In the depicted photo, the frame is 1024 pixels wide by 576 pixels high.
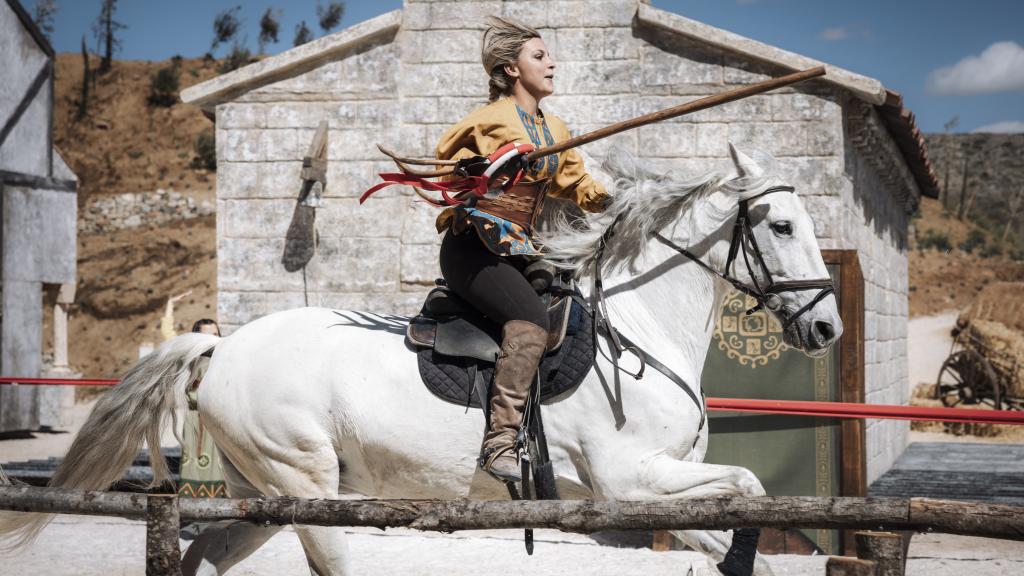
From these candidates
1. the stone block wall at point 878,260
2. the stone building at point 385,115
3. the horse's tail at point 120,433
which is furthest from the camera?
the stone building at point 385,115

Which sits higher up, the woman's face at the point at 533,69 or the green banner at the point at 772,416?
the woman's face at the point at 533,69

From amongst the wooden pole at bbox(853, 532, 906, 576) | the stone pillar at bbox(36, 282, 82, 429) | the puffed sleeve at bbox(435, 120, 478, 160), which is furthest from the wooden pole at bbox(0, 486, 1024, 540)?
the stone pillar at bbox(36, 282, 82, 429)

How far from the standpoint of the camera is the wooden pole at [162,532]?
370cm

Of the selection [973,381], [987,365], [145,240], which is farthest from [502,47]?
[145,240]

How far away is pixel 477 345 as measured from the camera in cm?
391

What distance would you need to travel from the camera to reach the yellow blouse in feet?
13.0

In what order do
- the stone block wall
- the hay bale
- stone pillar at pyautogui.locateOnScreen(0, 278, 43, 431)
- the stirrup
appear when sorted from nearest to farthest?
the stirrup, the stone block wall, stone pillar at pyautogui.locateOnScreen(0, 278, 43, 431), the hay bale

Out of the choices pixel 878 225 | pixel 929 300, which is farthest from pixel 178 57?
pixel 878 225

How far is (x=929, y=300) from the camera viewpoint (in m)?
38.2

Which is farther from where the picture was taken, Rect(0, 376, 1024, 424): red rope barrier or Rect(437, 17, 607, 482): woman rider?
Rect(0, 376, 1024, 424): red rope barrier

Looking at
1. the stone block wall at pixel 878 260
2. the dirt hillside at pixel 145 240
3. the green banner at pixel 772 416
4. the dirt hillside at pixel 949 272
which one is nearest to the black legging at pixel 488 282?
the green banner at pixel 772 416

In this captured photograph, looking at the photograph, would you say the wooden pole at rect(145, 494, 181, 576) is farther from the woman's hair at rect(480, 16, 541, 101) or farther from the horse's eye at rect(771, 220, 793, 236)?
the horse's eye at rect(771, 220, 793, 236)

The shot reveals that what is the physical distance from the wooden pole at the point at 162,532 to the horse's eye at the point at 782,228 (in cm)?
259

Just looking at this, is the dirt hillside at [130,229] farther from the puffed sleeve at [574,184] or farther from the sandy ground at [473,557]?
the puffed sleeve at [574,184]
